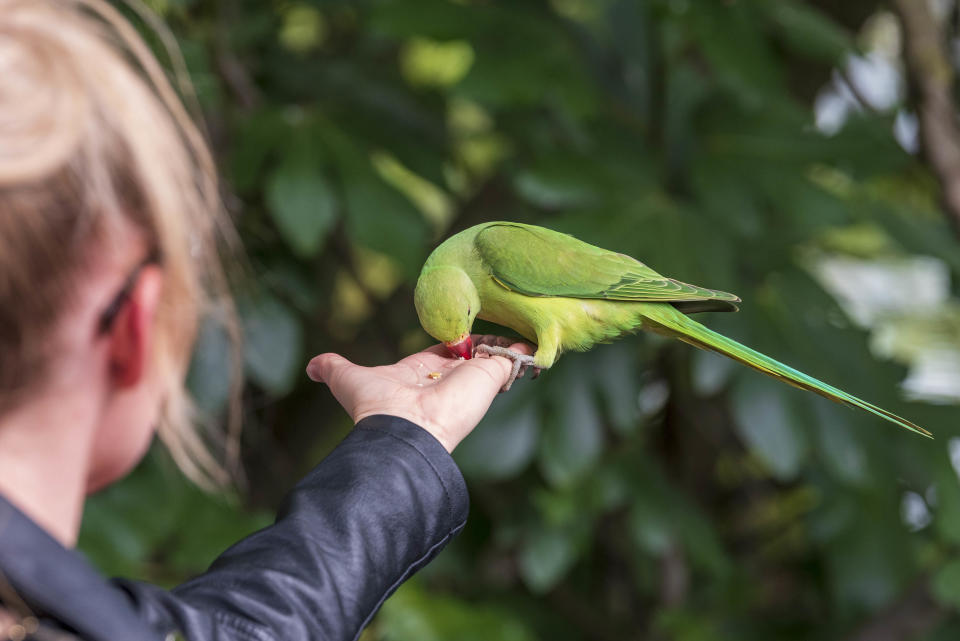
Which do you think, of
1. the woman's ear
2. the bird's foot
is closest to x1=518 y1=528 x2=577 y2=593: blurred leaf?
the bird's foot

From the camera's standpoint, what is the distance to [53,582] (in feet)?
2.73

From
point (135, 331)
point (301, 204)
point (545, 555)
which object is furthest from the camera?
point (545, 555)

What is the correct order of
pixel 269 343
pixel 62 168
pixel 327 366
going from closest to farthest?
1. pixel 62 168
2. pixel 327 366
3. pixel 269 343

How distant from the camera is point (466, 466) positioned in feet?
9.32

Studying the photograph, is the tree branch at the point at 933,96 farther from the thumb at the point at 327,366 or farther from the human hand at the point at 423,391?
the thumb at the point at 327,366

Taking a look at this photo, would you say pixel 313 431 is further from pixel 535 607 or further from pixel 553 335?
pixel 553 335

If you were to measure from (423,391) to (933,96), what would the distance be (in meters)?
2.57

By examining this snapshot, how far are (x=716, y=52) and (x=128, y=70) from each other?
202cm

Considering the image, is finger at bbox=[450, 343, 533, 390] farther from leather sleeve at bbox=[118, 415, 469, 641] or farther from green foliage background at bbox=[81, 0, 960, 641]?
green foliage background at bbox=[81, 0, 960, 641]

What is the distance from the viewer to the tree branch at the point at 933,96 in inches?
123

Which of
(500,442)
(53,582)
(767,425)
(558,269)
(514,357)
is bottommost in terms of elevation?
(500,442)

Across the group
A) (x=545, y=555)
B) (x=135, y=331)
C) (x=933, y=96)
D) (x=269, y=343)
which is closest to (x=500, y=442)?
(x=545, y=555)

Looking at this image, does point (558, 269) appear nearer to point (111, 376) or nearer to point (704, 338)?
point (704, 338)

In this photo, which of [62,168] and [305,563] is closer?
[62,168]
